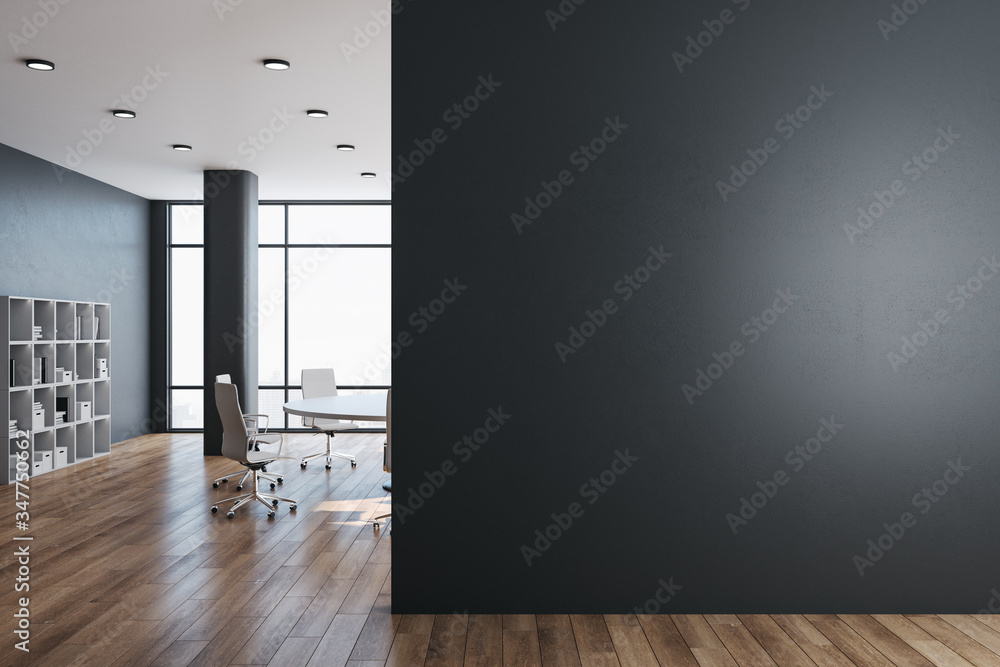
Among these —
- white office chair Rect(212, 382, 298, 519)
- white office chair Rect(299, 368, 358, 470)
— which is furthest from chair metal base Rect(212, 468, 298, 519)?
white office chair Rect(299, 368, 358, 470)

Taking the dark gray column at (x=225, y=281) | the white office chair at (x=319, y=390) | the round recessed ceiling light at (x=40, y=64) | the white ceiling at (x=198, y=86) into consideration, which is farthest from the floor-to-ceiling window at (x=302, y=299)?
the round recessed ceiling light at (x=40, y=64)

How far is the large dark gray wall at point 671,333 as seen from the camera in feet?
11.4

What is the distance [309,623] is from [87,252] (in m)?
6.75

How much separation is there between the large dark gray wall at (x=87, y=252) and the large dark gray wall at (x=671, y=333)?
18.3 feet

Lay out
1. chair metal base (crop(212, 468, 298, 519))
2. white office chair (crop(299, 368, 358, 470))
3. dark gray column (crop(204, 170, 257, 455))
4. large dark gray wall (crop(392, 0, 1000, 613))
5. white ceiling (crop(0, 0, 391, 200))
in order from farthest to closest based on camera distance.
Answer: dark gray column (crop(204, 170, 257, 455)), white office chair (crop(299, 368, 358, 470)), chair metal base (crop(212, 468, 298, 519)), white ceiling (crop(0, 0, 391, 200)), large dark gray wall (crop(392, 0, 1000, 613))

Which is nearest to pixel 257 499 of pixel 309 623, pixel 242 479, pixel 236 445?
pixel 236 445

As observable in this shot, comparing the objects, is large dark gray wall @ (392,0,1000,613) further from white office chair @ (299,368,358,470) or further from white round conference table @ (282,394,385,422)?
white office chair @ (299,368,358,470)

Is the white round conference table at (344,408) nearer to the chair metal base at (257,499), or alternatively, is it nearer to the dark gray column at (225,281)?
the chair metal base at (257,499)

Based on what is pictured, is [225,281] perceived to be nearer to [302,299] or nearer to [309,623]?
[302,299]

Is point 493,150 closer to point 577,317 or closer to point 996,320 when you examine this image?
point 577,317

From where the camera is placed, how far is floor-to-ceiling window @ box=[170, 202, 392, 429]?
32.7ft

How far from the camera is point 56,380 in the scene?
736cm

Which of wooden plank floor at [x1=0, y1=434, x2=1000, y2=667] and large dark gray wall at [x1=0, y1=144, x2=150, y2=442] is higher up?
large dark gray wall at [x1=0, y1=144, x2=150, y2=442]

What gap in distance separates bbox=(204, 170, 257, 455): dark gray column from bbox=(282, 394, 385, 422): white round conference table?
6.82ft
